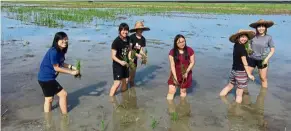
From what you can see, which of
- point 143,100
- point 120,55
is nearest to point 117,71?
point 120,55

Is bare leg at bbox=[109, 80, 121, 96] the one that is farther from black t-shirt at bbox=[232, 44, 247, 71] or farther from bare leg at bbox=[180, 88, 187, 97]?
black t-shirt at bbox=[232, 44, 247, 71]

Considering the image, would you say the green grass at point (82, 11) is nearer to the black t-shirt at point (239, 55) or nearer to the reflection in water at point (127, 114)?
the reflection in water at point (127, 114)

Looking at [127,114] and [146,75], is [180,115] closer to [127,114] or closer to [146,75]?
[127,114]

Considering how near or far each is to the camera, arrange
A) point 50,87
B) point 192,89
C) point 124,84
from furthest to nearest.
A: point 192,89, point 124,84, point 50,87

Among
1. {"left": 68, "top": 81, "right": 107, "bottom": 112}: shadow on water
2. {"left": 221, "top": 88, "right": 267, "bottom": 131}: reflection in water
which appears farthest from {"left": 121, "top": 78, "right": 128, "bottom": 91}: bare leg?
{"left": 221, "top": 88, "right": 267, "bottom": 131}: reflection in water

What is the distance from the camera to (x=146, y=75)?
8.69 m

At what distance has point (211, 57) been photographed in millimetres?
10867

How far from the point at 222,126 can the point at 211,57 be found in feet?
19.0

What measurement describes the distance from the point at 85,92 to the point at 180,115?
2.45 m

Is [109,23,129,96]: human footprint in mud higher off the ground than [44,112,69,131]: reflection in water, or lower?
higher

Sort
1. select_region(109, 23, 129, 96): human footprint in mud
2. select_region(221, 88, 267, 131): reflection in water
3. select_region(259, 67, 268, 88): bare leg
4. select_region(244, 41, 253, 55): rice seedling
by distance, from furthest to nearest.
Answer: select_region(259, 67, 268, 88): bare leg
select_region(244, 41, 253, 55): rice seedling
select_region(109, 23, 129, 96): human footprint in mud
select_region(221, 88, 267, 131): reflection in water

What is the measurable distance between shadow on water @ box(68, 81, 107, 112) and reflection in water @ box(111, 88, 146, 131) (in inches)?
23.6

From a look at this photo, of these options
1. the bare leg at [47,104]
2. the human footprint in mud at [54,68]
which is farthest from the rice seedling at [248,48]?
the bare leg at [47,104]

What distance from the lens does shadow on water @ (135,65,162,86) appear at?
814 centimetres
